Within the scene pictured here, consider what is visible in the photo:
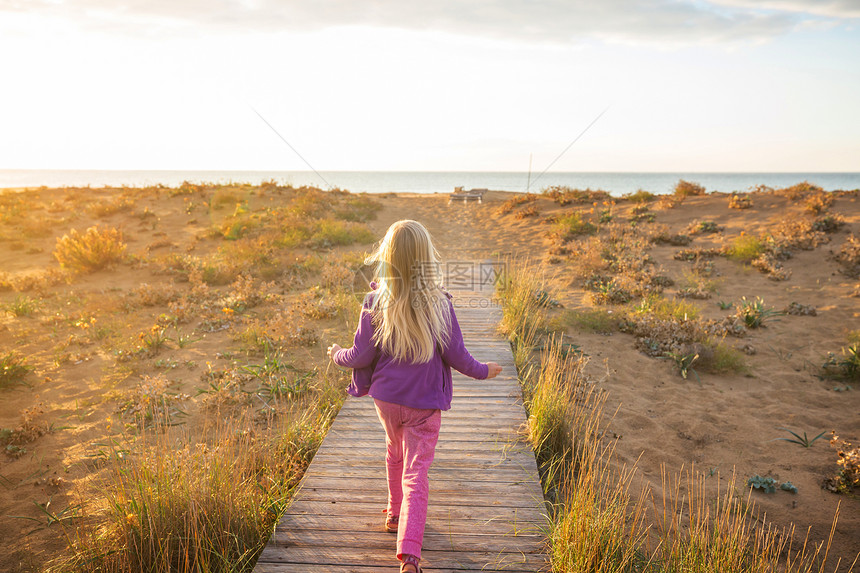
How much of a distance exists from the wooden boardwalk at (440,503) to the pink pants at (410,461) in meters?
0.28

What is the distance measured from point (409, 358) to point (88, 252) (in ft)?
38.2

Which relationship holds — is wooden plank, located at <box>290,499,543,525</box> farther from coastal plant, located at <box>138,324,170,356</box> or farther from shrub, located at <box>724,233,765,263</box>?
shrub, located at <box>724,233,765,263</box>

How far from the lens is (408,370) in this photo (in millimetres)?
2660

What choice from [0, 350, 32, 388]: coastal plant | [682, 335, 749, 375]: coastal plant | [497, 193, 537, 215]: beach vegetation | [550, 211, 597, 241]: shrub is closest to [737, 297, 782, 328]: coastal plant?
[682, 335, 749, 375]: coastal plant

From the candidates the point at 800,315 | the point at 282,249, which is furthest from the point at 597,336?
the point at 282,249

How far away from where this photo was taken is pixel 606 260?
38.1 ft

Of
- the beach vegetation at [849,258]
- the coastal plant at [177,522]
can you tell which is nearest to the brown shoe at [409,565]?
the coastal plant at [177,522]

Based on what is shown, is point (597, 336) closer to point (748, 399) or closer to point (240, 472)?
point (748, 399)

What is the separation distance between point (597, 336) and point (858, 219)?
10.4 meters

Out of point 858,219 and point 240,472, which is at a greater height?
point 858,219

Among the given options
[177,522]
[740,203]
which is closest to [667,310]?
[177,522]

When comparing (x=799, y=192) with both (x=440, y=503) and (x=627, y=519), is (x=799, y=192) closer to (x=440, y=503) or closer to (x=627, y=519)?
(x=627, y=519)

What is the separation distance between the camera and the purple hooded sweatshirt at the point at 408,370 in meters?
2.65

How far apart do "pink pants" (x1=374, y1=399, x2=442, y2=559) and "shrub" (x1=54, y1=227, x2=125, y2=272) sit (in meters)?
11.5
